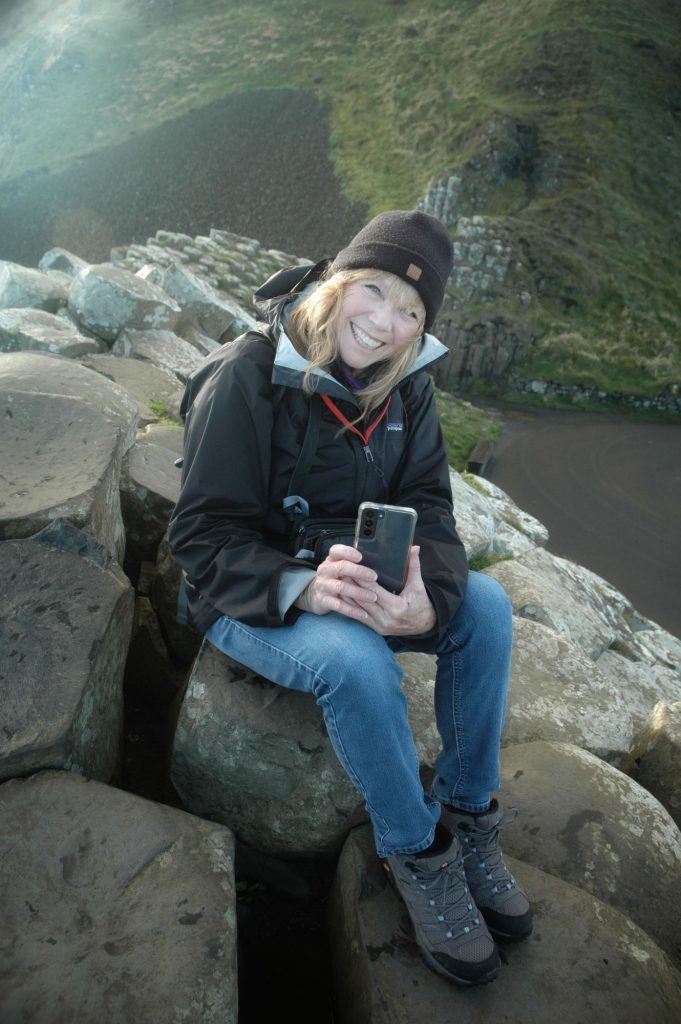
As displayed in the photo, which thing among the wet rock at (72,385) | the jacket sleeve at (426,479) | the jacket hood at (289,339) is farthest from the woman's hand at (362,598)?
the wet rock at (72,385)

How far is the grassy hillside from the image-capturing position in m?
31.4

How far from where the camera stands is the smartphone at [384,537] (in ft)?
7.73

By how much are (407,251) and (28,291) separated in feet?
23.8

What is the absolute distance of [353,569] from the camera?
7.51 feet

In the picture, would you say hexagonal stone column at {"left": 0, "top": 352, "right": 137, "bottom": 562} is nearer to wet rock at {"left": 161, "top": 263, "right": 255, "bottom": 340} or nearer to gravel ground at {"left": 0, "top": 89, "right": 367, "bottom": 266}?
wet rock at {"left": 161, "top": 263, "right": 255, "bottom": 340}

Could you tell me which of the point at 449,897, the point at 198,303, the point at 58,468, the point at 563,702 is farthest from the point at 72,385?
the point at 198,303

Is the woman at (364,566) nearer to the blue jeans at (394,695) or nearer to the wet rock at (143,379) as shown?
the blue jeans at (394,695)

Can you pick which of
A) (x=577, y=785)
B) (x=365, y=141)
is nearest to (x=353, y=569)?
(x=577, y=785)

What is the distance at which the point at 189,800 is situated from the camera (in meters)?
2.81

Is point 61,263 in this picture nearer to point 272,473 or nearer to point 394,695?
point 272,473

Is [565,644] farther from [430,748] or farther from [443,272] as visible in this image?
[443,272]

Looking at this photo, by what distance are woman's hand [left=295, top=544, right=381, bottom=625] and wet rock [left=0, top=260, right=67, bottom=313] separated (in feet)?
24.3

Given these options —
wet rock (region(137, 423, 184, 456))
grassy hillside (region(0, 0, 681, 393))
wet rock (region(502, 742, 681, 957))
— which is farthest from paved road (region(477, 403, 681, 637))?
wet rock (region(137, 423, 184, 456))

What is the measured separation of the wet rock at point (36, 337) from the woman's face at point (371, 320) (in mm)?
4181
